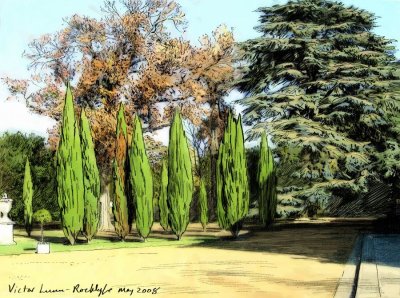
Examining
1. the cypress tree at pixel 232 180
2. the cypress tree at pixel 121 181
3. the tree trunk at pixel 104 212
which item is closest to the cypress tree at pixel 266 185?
the cypress tree at pixel 232 180

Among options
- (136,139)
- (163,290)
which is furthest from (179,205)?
(163,290)

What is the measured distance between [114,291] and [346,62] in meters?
22.0

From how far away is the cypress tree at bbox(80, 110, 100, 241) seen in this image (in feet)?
73.5

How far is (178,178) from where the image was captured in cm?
2352

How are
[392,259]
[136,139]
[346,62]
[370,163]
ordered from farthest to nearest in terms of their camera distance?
[346,62]
[370,163]
[136,139]
[392,259]

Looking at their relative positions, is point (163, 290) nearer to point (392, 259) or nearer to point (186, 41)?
point (392, 259)

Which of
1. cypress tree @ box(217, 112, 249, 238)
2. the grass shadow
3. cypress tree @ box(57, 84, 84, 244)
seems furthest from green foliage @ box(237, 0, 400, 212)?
cypress tree @ box(57, 84, 84, 244)

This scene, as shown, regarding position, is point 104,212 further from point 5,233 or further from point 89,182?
point 89,182

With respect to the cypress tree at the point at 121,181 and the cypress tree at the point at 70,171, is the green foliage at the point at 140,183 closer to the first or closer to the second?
the cypress tree at the point at 121,181

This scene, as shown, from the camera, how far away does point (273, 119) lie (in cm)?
2984

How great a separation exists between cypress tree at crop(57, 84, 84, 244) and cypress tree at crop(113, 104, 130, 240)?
1744 mm

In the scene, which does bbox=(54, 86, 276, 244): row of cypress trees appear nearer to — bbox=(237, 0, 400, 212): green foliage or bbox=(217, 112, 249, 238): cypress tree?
bbox=(217, 112, 249, 238): cypress tree

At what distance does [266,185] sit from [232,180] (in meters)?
4.44

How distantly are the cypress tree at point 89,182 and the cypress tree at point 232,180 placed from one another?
5126 millimetres
